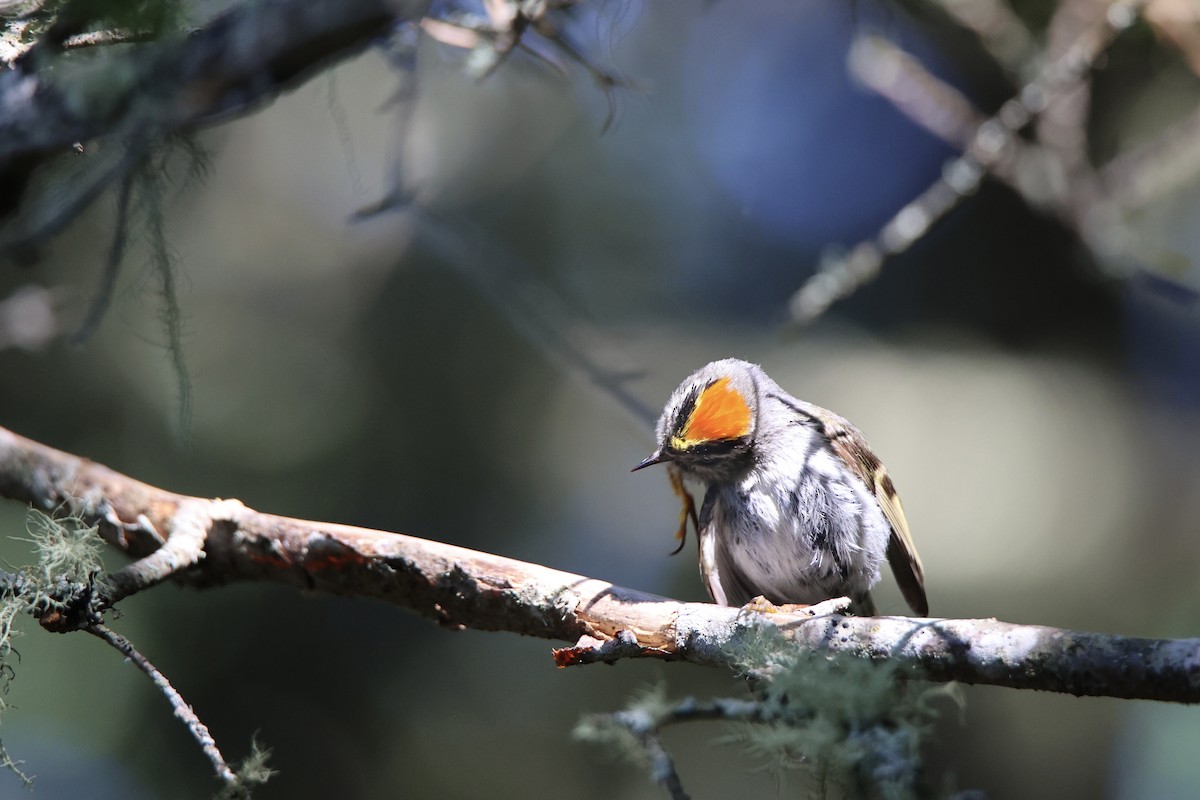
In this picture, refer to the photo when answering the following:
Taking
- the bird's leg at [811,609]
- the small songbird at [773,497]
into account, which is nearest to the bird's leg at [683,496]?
the small songbird at [773,497]

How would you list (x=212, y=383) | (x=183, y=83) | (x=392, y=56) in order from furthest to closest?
(x=212, y=383) < (x=392, y=56) < (x=183, y=83)

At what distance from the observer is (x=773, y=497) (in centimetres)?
386

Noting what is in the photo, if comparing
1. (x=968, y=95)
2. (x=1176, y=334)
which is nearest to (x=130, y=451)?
(x=968, y=95)

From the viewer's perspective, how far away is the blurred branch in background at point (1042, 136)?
4.44m

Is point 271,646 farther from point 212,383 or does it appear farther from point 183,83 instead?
point 183,83

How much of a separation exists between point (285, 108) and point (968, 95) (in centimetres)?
576

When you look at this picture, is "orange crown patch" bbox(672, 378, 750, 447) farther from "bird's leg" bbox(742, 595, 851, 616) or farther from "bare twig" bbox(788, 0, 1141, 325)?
"bird's leg" bbox(742, 595, 851, 616)

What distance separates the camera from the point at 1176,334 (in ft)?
24.7

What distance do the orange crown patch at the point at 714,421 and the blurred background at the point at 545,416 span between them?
6.83 ft

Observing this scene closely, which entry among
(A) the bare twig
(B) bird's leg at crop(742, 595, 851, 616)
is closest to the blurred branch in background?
(A) the bare twig

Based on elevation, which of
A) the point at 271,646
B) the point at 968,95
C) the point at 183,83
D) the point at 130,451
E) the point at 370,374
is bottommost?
the point at 271,646

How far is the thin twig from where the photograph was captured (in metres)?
→ 2.05

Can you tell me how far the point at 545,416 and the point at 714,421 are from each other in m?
4.06

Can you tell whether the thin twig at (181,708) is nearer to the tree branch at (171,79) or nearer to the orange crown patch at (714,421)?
the tree branch at (171,79)
